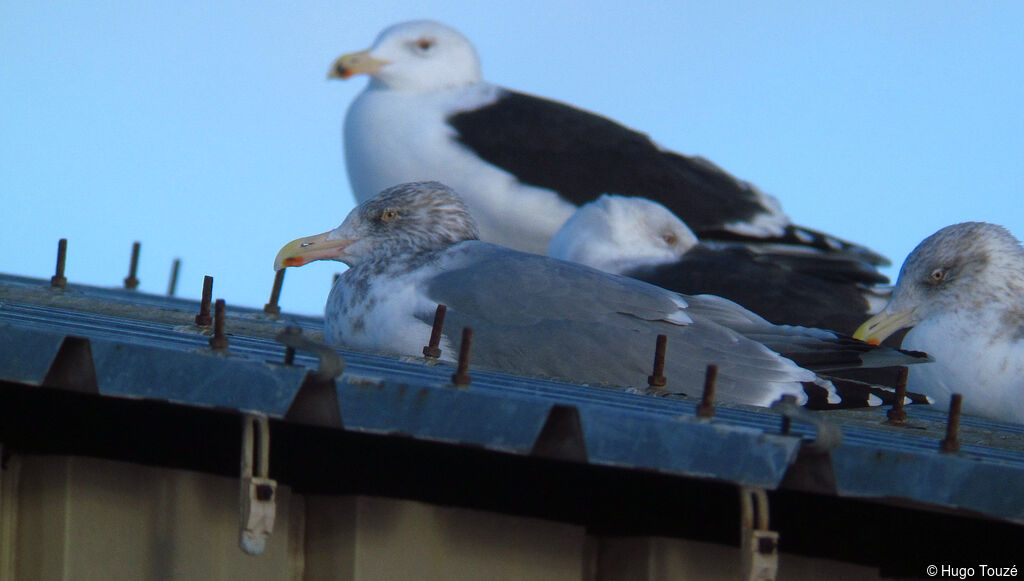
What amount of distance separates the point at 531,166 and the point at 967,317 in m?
2.55

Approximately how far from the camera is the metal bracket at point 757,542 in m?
1.80

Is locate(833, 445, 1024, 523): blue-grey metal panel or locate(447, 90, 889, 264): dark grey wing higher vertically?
locate(447, 90, 889, 264): dark grey wing

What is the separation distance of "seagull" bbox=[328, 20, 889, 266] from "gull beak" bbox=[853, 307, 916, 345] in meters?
1.70

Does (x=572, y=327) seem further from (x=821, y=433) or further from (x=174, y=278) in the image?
(x=174, y=278)

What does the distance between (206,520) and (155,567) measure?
0.11 meters

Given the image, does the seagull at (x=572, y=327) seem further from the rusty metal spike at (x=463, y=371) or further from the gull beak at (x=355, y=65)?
the gull beak at (x=355, y=65)

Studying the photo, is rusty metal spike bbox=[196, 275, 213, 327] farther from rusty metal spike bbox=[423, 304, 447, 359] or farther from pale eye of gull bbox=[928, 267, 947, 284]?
pale eye of gull bbox=[928, 267, 947, 284]

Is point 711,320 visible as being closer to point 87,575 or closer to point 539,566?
point 539,566

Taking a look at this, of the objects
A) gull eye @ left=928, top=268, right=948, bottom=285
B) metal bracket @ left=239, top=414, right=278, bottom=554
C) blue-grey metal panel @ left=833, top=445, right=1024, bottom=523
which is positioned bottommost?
metal bracket @ left=239, top=414, right=278, bottom=554

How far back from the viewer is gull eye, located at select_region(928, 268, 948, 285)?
4164mm

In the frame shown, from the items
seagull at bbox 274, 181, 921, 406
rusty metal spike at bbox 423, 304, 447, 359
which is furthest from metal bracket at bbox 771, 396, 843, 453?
seagull at bbox 274, 181, 921, 406

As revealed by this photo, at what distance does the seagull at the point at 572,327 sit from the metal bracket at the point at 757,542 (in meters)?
1.30

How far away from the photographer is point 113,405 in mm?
2191

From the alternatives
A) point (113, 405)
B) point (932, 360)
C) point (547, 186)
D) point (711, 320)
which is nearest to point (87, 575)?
point (113, 405)
